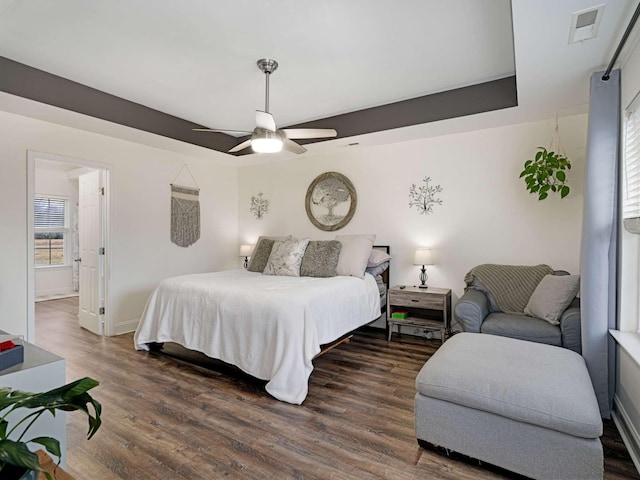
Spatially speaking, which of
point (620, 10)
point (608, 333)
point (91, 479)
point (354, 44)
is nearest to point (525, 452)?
point (608, 333)

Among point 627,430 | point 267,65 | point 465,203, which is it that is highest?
point 267,65

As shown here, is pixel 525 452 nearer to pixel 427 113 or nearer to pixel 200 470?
pixel 200 470

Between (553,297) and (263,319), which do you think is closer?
(263,319)

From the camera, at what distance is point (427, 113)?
3.70m

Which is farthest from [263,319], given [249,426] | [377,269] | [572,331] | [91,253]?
[91,253]

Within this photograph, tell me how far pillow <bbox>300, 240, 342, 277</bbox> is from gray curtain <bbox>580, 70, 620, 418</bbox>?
236 centimetres

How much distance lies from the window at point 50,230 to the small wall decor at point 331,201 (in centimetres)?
575

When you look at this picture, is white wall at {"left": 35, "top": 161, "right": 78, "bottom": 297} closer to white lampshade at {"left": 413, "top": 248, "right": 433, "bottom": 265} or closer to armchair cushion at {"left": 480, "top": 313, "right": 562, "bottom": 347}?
white lampshade at {"left": 413, "top": 248, "right": 433, "bottom": 265}

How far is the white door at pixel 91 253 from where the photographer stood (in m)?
4.33

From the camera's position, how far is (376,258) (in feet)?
14.1

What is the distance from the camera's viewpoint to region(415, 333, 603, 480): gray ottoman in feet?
5.28

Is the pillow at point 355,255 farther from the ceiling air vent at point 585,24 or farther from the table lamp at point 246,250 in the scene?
the ceiling air vent at point 585,24

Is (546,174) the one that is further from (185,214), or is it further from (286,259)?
(185,214)

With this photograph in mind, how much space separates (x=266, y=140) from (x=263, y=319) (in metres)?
1.49
